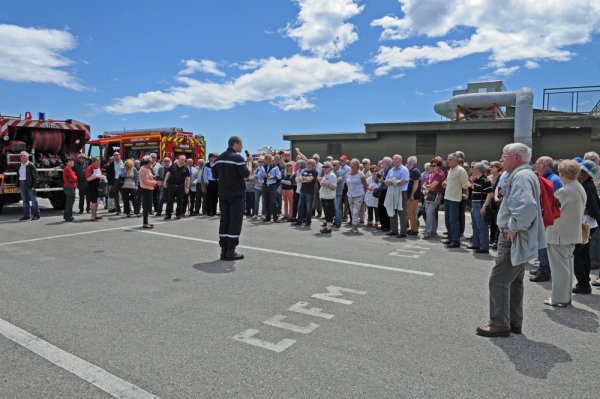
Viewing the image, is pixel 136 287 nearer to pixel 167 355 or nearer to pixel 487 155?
pixel 167 355

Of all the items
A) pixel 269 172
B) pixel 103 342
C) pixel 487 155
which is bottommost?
pixel 103 342

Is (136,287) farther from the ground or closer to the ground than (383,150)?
closer to the ground

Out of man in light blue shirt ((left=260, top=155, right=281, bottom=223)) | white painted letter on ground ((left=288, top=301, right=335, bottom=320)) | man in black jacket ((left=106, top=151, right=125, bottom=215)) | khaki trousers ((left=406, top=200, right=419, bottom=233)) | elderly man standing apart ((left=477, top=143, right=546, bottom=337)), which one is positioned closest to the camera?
elderly man standing apart ((left=477, top=143, right=546, bottom=337))

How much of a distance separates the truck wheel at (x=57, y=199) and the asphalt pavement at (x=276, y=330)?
6.89 metres

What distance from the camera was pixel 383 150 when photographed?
21.2 metres

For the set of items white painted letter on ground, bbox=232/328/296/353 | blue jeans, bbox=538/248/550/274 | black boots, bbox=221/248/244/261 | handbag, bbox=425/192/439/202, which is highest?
handbag, bbox=425/192/439/202

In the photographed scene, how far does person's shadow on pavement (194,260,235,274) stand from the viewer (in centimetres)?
606

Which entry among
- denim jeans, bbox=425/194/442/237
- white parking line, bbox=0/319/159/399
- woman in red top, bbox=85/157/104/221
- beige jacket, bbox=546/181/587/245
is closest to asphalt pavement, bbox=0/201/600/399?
white parking line, bbox=0/319/159/399

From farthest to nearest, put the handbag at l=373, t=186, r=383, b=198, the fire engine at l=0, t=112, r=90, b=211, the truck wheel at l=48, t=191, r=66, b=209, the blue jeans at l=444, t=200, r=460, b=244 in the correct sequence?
the truck wheel at l=48, t=191, r=66, b=209
the fire engine at l=0, t=112, r=90, b=211
the handbag at l=373, t=186, r=383, b=198
the blue jeans at l=444, t=200, r=460, b=244

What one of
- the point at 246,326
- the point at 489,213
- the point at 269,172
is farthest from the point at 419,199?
the point at 246,326

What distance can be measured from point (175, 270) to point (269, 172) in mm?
5706

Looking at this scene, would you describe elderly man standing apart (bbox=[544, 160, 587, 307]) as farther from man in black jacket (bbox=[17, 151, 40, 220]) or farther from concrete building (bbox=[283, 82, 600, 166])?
concrete building (bbox=[283, 82, 600, 166])

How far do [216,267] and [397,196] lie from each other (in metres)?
4.64

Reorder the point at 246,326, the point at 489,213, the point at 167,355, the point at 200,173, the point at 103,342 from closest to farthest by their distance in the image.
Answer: the point at 167,355
the point at 103,342
the point at 246,326
the point at 489,213
the point at 200,173
